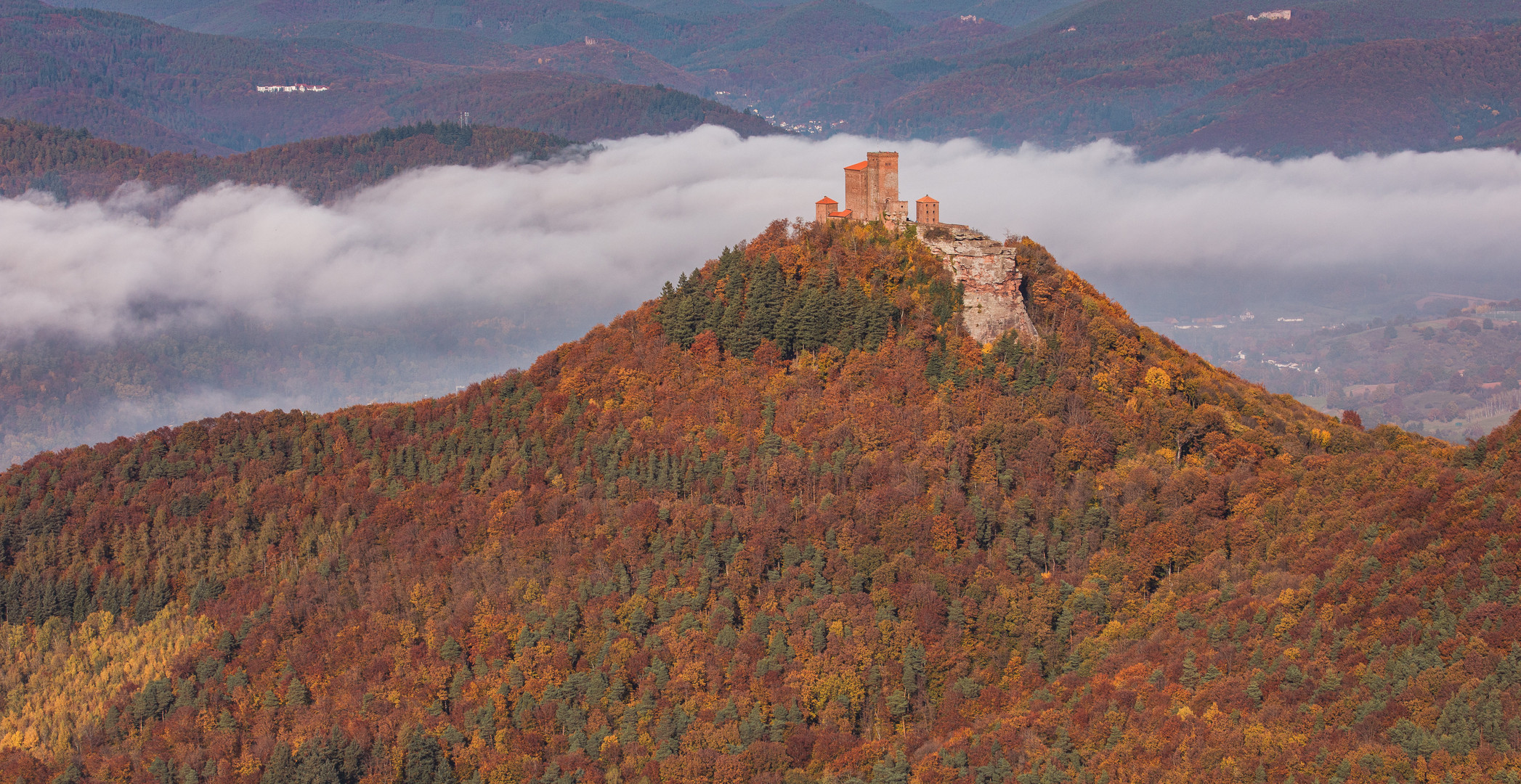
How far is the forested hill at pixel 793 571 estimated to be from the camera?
7144cm

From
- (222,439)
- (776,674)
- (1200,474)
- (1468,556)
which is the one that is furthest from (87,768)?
(1468,556)

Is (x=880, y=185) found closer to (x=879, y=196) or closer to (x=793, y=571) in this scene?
(x=879, y=196)

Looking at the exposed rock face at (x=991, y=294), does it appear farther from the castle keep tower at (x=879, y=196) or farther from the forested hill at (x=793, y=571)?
the castle keep tower at (x=879, y=196)

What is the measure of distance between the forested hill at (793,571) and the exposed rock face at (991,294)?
54.4 inches

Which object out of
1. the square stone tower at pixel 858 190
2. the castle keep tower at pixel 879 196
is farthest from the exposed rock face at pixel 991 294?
the square stone tower at pixel 858 190

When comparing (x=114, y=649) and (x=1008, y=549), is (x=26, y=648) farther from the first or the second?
(x=1008, y=549)

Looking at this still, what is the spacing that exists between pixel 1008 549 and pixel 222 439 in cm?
6213

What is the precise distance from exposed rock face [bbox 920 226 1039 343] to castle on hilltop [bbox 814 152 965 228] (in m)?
6.37

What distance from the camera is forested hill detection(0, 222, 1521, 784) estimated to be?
234ft

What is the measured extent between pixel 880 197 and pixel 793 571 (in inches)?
1164

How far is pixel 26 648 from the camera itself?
103 m

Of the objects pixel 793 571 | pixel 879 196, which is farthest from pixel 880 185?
pixel 793 571

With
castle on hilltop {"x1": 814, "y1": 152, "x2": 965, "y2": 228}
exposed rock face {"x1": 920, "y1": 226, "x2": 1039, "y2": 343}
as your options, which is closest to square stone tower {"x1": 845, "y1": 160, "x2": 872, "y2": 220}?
castle on hilltop {"x1": 814, "y1": 152, "x2": 965, "y2": 228}

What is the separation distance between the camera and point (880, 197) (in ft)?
349
